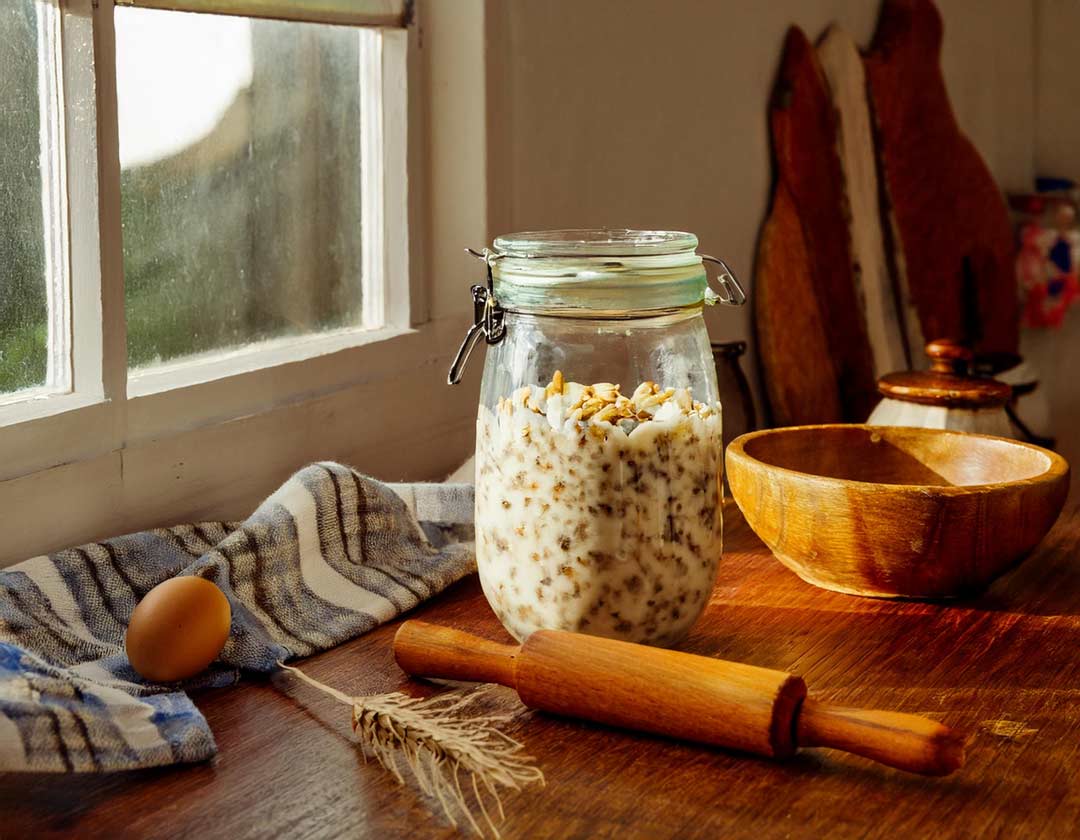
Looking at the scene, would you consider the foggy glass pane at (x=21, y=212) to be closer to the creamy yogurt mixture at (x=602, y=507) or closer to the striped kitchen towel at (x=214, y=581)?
the striped kitchen towel at (x=214, y=581)

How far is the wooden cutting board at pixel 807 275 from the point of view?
1793 millimetres

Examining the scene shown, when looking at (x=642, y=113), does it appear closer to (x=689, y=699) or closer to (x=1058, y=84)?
(x=689, y=699)

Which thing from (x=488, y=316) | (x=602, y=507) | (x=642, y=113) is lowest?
(x=602, y=507)

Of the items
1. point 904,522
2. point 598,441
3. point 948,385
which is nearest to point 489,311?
point 598,441

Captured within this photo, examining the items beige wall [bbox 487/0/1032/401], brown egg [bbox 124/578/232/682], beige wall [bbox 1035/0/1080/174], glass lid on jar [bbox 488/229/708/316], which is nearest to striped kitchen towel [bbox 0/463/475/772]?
brown egg [bbox 124/578/232/682]

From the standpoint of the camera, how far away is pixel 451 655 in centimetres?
79

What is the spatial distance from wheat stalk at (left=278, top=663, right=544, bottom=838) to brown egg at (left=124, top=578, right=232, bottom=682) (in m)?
0.10

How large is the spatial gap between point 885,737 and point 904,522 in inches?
10.8

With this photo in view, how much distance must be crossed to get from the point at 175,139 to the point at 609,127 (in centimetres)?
56

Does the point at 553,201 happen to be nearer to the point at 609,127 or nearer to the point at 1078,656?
the point at 609,127

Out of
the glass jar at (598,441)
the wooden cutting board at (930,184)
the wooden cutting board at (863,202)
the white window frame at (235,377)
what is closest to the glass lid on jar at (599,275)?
the glass jar at (598,441)

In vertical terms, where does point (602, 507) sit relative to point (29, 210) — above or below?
below

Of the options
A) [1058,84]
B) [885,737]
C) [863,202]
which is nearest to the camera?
[885,737]

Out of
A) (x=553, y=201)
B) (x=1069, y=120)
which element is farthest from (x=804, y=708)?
(x=1069, y=120)
